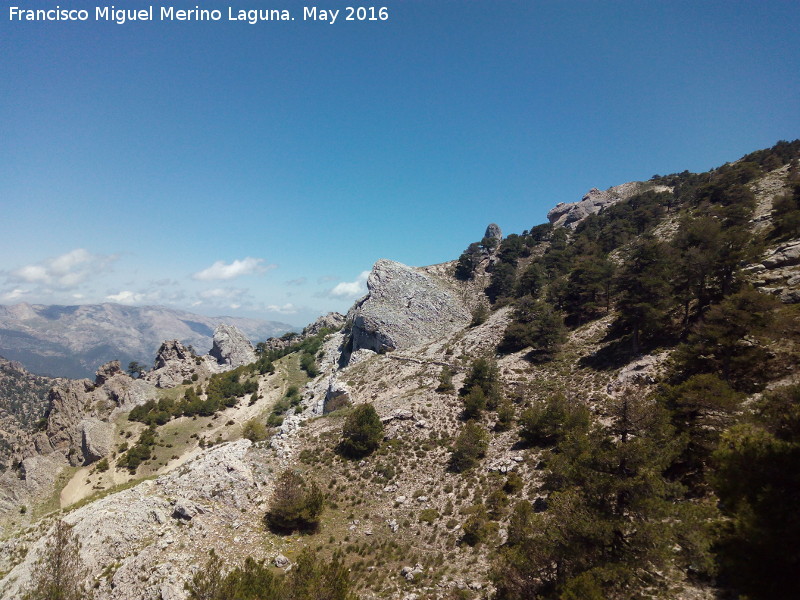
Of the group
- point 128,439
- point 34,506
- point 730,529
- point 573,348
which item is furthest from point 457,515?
point 128,439

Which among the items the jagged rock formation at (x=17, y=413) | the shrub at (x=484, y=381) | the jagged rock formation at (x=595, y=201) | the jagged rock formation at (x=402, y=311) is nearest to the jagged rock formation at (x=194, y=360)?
the jagged rock formation at (x=17, y=413)

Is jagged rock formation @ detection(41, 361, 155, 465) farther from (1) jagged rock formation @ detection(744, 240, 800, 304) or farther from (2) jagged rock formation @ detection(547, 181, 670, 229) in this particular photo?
(2) jagged rock formation @ detection(547, 181, 670, 229)

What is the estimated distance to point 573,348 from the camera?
4922 cm

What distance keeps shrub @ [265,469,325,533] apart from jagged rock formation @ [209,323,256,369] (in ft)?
360

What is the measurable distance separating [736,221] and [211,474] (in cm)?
7769

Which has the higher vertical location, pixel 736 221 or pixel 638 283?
pixel 736 221

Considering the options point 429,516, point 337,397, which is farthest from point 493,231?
point 429,516

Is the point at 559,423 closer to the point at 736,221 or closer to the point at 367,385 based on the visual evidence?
the point at 367,385

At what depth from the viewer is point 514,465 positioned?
3030cm

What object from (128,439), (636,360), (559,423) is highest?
(636,360)

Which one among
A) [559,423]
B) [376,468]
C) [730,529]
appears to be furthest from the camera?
[376,468]

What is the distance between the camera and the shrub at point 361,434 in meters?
37.2

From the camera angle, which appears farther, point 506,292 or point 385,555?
point 506,292

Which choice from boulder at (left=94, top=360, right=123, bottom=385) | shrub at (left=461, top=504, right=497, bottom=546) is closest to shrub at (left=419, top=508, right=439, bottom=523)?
shrub at (left=461, top=504, right=497, bottom=546)
